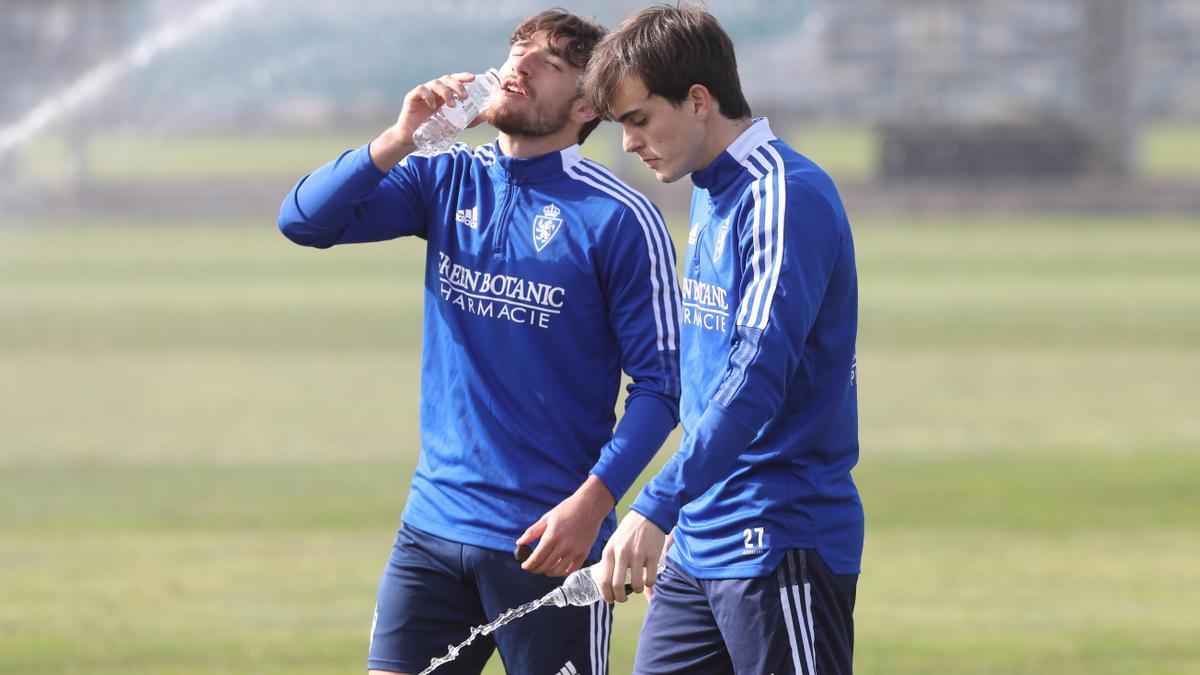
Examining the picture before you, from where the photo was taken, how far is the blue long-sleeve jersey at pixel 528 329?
438cm

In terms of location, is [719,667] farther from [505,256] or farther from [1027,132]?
[1027,132]

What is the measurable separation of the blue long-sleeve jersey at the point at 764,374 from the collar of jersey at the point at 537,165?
0.51 meters

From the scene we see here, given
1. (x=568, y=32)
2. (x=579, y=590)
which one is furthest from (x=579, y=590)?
(x=568, y=32)

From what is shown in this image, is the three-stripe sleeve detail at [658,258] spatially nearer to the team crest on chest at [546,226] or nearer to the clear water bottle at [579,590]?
the team crest on chest at [546,226]

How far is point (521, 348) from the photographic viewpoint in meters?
4.44

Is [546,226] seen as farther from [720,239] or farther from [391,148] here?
[720,239]

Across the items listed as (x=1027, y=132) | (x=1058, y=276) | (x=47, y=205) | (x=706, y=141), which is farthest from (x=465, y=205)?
(x=1027, y=132)

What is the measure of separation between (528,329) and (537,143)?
44cm

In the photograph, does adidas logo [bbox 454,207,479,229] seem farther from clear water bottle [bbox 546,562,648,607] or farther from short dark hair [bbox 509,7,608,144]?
clear water bottle [bbox 546,562,648,607]

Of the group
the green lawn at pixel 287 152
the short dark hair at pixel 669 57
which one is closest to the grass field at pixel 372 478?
the short dark hair at pixel 669 57

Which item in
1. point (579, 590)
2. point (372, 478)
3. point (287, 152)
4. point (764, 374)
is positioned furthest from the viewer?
point (287, 152)

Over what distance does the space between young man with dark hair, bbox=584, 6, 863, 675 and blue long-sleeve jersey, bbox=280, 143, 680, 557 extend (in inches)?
12.8

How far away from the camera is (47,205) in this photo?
165 ft

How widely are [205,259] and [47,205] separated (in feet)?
57.7
